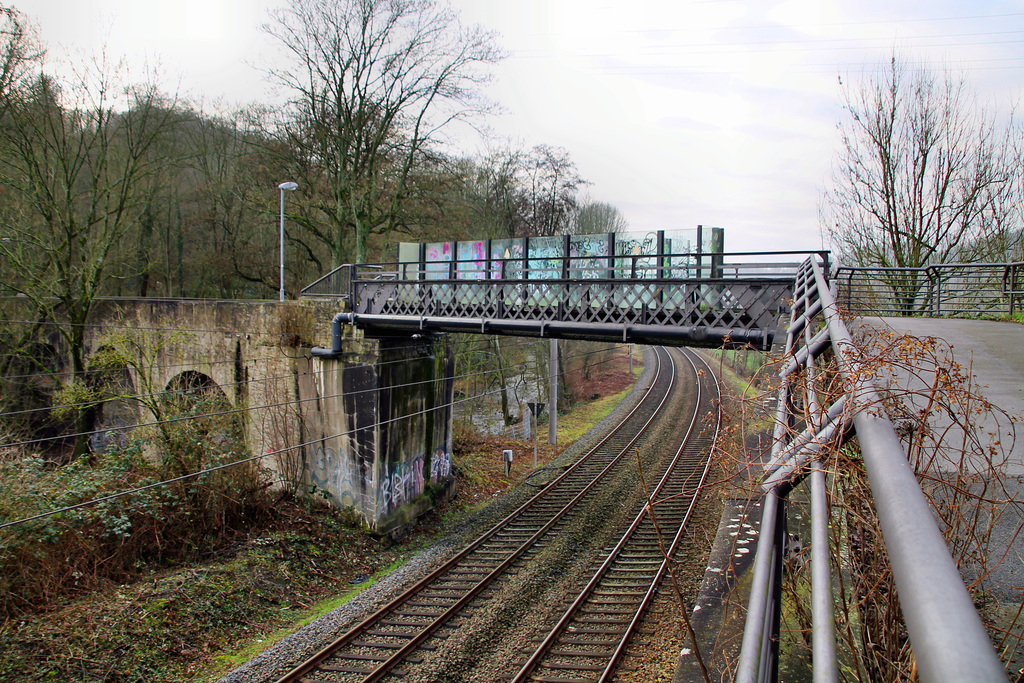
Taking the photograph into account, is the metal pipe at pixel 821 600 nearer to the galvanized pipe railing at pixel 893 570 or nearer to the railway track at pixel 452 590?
the galvanized pipe railing at pixel 893 570

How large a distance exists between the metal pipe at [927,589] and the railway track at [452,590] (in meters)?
9.86

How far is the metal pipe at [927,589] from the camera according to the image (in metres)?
0.51

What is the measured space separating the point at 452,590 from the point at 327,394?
6635 millimetres

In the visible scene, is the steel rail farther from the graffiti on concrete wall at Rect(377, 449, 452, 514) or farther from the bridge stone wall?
the bridge stone wall

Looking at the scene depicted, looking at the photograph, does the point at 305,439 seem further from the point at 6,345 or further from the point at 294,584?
the point at 6,345

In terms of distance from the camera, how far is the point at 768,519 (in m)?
1.68

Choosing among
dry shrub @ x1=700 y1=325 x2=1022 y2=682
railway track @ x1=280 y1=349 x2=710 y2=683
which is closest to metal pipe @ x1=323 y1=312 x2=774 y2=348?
dry shrub @ x1=700 y1=325 x2=1022 y2=682

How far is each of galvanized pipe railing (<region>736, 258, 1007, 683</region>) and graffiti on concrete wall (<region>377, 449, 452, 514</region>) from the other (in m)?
14.4

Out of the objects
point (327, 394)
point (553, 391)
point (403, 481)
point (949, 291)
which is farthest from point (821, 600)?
point (553, 391)

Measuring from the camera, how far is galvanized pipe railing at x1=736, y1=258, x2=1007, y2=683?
0.54 m

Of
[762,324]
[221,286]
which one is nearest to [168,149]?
[221,286]

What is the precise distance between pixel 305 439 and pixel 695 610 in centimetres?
1143

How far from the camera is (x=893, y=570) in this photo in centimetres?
69

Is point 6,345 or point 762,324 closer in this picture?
point 762,324
